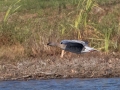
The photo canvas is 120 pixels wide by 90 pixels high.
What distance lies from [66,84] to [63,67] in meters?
1.38

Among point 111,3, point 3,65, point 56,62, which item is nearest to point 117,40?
point 56,62

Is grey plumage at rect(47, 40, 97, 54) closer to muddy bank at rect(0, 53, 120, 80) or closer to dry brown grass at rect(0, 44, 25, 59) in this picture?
muddy bank at rect(0, 53, 120, 80)

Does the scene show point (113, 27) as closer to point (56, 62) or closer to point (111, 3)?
point (56, 62)

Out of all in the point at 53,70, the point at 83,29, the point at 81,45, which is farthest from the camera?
the point at 83,29

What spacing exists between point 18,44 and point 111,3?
7.90 metres

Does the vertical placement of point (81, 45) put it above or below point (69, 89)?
above

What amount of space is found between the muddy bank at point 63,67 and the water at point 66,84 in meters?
0.32

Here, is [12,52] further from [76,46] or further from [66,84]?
[76,46]

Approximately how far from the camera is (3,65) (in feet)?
52.3

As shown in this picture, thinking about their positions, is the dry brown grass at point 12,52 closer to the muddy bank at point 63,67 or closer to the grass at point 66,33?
the grass at point 66,33

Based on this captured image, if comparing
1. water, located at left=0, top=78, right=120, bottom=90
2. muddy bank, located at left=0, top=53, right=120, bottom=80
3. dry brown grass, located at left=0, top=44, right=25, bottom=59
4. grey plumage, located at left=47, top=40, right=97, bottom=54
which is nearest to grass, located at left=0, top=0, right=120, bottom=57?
dry brown grass, located at left=0, top=44, right=25, bottom=59

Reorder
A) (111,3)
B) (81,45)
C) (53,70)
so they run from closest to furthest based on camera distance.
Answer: (81,45), (53,70), (111,3)

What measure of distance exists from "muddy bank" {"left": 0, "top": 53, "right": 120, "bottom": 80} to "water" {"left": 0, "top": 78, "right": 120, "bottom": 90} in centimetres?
32

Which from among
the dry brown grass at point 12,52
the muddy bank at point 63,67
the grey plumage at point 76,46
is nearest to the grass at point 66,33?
the dry brown grass at point 12,52
